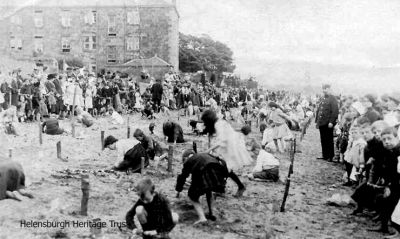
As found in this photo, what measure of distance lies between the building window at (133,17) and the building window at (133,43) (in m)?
A: 1.52

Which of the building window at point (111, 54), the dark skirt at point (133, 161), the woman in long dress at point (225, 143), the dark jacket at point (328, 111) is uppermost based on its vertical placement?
the building window at point (111, 54)

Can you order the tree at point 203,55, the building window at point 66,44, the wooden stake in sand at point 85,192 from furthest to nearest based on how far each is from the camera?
the tree at point 203,55, the building window at point 66,44, the wooden stake in sand at point 85,192

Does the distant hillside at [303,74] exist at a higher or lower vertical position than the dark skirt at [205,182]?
higher

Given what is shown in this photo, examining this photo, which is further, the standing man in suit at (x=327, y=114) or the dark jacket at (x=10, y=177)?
the standing man in suit at (x=327, y=114)

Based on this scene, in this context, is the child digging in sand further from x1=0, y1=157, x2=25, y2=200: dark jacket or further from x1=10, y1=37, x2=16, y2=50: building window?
x1=10, y1=37, x2=16, y2=50: building window

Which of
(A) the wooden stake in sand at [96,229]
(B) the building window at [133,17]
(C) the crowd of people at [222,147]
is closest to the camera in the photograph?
(A) the wooden stake in sand at [96,229]

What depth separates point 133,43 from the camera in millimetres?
45969

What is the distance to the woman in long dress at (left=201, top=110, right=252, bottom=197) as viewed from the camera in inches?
286

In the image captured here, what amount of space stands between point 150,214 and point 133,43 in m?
42.5

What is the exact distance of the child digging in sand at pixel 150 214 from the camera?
189 inches

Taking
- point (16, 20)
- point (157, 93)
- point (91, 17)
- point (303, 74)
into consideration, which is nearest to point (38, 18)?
point (16, 20)

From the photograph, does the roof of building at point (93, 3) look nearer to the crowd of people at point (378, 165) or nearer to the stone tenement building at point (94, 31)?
the stone tenement building at point (94, 31)

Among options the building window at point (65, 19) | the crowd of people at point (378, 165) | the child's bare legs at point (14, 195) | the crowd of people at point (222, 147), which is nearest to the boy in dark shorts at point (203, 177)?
the crowd of people at point (222, 147)

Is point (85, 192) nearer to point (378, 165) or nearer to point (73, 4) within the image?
point (378, 165)
